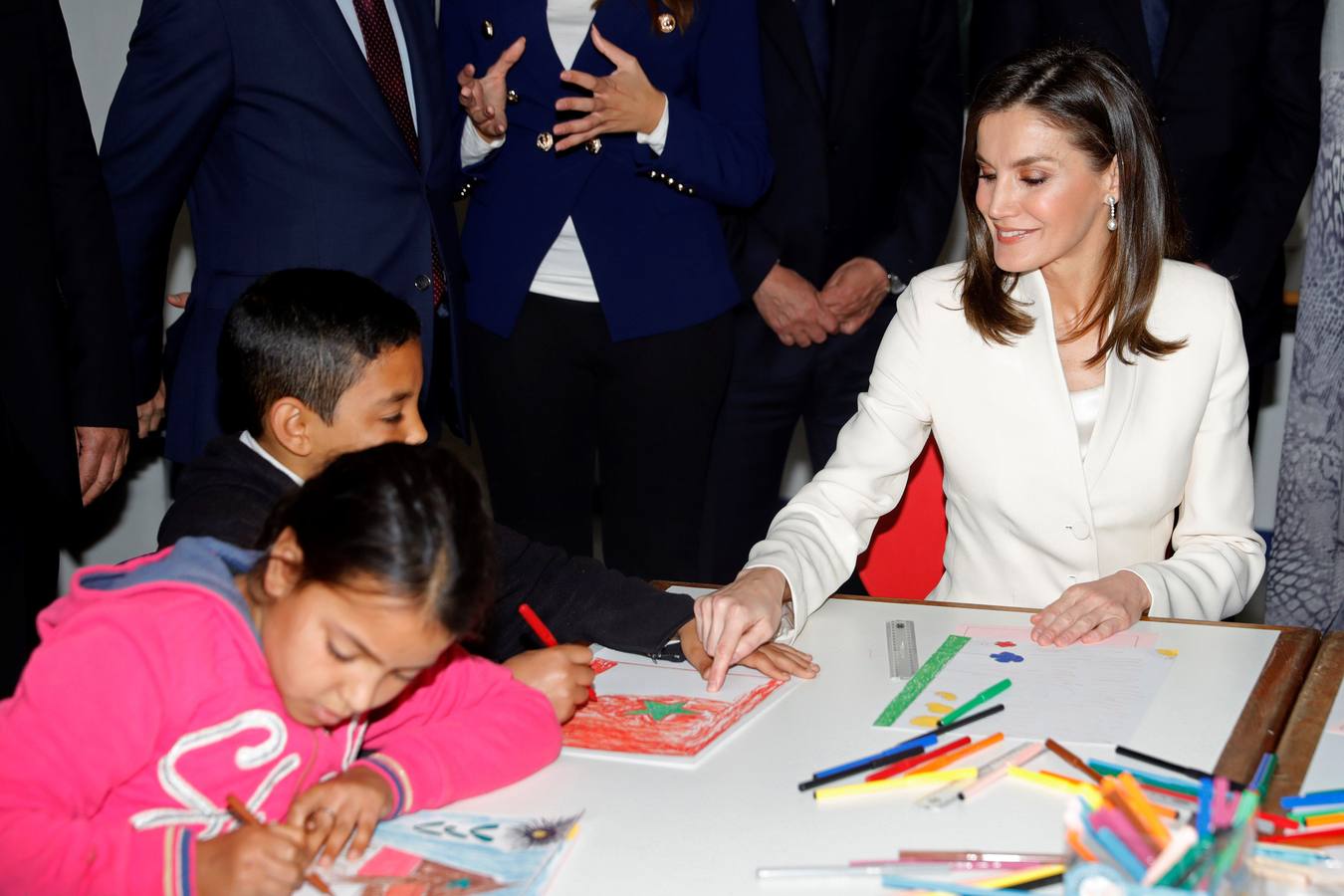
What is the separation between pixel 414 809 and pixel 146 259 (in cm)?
150

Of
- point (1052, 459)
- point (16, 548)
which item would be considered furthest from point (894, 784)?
point (16, 548)

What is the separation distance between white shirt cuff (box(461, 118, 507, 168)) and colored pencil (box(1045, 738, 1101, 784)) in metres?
1.61

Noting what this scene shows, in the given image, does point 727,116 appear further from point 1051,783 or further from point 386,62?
point 1051,783

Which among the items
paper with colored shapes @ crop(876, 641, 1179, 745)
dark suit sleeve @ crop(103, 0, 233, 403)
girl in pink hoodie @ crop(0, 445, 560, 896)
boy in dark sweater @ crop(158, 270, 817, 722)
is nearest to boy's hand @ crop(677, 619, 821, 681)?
boy in dark sweater @ crop(158, 270, 817, 722)

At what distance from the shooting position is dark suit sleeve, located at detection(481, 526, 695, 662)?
5.77 ft

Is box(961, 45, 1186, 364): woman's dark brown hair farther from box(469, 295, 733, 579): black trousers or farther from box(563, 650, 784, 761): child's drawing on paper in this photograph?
Result: box(563, 650, 784, 761): child's drawing on paper

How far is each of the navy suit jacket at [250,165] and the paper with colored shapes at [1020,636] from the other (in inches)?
46.7

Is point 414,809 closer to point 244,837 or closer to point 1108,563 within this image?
point 244,837

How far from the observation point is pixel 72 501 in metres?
2.25

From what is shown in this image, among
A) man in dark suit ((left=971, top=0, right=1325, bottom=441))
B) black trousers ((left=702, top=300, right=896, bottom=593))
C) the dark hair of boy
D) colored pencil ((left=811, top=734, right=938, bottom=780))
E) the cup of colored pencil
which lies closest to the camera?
the cup of colored pencil

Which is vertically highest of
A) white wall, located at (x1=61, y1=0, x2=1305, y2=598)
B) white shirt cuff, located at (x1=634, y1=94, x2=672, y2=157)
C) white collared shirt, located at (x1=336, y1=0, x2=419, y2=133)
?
white collared shirt, located at (x1=336, y1=0, x2=419, y2=133)

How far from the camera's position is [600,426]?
2.69 metres

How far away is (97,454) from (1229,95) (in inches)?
89.5

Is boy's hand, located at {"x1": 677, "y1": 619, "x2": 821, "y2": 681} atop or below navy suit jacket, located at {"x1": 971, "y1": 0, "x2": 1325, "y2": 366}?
below
